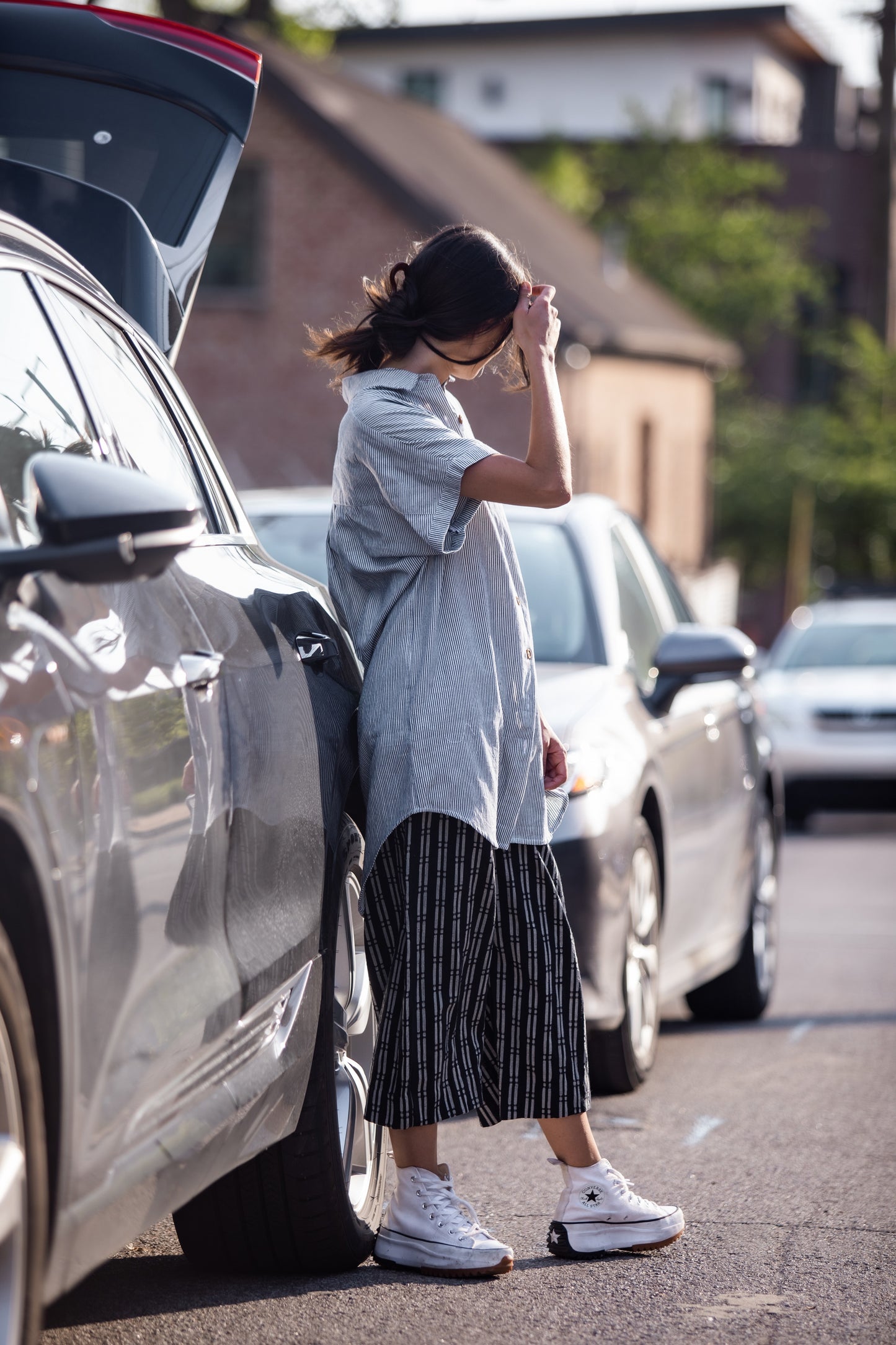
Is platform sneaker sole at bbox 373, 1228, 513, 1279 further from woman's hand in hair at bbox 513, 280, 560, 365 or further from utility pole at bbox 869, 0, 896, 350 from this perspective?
utility pole at bbox 869, 0, 896, 350

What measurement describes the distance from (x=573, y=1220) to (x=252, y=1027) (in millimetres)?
1090

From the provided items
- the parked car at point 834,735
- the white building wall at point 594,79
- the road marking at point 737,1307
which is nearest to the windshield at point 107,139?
the road marking at point 737,1307

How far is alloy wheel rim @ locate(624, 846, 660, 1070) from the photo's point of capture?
5898 millimetres

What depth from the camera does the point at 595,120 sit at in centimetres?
5778

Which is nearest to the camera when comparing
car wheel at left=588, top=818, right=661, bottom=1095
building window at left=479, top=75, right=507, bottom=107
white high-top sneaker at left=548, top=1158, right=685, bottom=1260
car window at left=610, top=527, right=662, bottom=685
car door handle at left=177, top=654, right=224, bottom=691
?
car door handle at left=177, top=654, right=224, bottom=691

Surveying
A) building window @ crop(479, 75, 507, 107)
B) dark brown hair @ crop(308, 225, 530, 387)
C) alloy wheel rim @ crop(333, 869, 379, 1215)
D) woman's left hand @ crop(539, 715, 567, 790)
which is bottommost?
alloy wheel rim @ crop(333, 869, 379, 1215)

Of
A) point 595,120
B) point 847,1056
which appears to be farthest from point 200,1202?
point 595,120

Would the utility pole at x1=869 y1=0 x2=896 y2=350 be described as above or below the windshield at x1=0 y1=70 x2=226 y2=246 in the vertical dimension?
above

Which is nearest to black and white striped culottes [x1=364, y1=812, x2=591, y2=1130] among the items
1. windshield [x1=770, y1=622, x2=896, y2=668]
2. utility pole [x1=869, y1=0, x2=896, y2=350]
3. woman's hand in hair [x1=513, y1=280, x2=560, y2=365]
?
woman's hand in hair [x1=513, y1=280, x2=560, y2=365]

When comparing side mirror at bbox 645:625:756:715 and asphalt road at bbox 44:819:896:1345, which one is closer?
asphalt road at bbox 44:819:896:1345

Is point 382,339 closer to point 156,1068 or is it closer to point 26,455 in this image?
point 26,455

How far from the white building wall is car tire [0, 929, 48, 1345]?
53711 mm

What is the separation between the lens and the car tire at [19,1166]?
2.38 meters

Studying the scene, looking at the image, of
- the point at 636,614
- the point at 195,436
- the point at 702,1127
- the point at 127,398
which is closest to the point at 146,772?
the point at 127,398
